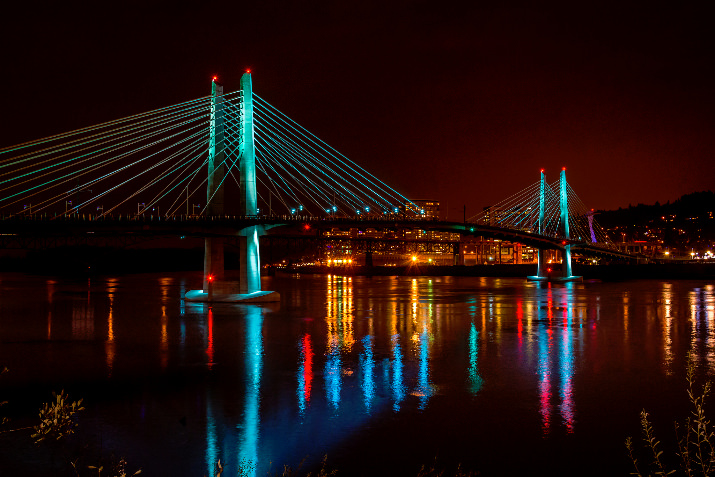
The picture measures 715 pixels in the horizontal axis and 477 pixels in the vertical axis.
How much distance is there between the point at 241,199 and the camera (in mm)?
45375

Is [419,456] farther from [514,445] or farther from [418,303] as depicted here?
[418,303]

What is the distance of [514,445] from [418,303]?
116ft

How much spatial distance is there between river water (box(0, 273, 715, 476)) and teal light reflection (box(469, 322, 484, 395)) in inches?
2.6

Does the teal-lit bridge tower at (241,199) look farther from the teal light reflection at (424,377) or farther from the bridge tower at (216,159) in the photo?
the teal light reflection at (424,377)

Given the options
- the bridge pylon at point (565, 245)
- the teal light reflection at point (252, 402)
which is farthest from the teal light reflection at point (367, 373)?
the bridge pylon at point (565, 245)

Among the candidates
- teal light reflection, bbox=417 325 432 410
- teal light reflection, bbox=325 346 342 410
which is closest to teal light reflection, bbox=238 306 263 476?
teal light reflection, bbox=325 346 342 410

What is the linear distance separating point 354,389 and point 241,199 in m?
30.5

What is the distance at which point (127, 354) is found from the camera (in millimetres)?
22688

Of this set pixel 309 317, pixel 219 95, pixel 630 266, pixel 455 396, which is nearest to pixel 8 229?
pixel 219 95

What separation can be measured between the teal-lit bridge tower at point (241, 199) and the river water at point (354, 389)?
38.8 feet

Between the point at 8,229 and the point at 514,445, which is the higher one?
the point at 8,229

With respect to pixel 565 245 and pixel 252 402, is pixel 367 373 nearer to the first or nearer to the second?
pixel 252 402

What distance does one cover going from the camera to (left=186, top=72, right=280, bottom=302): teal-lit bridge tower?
145 feet

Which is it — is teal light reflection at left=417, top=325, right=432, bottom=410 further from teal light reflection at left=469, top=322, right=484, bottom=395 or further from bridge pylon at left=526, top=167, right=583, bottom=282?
bridge pylon at left=526, top=167, right=583, bottom=282
